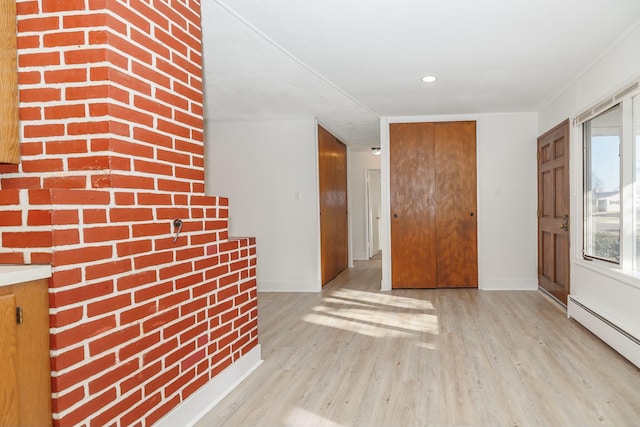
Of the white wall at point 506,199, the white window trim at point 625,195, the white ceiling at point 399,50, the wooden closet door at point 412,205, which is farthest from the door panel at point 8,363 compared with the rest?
the white wall at point 506,199

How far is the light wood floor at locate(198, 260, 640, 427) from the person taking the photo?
2230mm

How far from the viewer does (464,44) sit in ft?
10.3

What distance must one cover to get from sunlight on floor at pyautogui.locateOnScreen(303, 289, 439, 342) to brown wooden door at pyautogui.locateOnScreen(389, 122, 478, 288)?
2.24 feet

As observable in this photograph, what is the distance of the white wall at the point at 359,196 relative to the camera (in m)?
8.88

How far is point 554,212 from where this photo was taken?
15.7 feet

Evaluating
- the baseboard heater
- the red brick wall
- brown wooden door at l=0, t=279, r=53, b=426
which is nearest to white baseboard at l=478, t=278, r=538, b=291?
the baseboard heater

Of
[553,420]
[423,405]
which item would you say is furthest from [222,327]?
[553,420]

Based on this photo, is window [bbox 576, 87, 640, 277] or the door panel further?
window [bbox 576, 87, 640, 277]

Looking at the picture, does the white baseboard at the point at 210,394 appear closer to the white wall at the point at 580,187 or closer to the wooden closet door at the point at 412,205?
the white wall at the point at 580,187

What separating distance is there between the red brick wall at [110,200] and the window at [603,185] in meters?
3.05

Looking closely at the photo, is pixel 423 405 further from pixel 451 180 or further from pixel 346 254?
pixel 346 254

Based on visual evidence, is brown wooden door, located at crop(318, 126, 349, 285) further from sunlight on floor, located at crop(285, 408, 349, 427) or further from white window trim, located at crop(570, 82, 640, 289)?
sunlight on floor, located at crop(285, 408, 349, 427)

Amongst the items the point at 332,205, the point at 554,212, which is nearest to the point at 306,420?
the point at 554,212

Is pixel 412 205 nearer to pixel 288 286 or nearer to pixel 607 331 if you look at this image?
pixel 288 286
